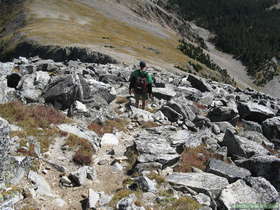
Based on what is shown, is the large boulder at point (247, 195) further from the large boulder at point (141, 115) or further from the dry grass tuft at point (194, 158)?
the large boulder at point (141, 115)

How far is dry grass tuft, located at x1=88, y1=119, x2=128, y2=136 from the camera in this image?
1544cm

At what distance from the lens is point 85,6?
12938 centimetres

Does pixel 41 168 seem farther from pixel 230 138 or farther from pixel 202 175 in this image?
pixel 230 138

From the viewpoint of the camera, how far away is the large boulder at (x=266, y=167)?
41.3 ft

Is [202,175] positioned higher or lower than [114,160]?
higher

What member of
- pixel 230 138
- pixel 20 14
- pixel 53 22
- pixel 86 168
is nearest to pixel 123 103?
pixel 230 138

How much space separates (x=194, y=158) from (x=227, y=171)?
1996mm

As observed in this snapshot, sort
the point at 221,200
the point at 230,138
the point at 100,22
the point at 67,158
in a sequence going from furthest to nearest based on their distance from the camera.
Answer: the point at 100,22 → the point at 230,138 → the point at 67,158 → the point at 221,200

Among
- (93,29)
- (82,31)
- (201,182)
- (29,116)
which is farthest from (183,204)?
(93,29)

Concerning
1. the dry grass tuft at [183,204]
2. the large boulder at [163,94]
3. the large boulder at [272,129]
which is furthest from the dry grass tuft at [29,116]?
the large boulder at [272,129]

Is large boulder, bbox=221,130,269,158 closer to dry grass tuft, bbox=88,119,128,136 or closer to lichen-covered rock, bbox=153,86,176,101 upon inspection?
dry grass tuft, bbox=88,119,128,136

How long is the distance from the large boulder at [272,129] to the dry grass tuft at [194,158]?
7351 mm

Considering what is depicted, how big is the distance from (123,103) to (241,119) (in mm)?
8454

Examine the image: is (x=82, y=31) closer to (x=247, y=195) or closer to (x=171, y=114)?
(x=171, y=114)
